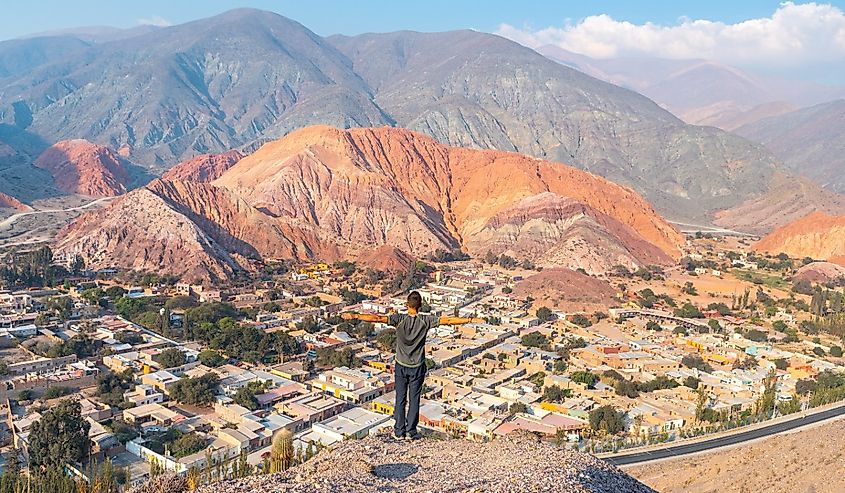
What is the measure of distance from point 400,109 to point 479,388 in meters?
144

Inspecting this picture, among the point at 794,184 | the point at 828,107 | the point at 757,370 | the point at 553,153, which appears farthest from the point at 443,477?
the point at 828,107

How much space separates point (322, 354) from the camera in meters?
34.2

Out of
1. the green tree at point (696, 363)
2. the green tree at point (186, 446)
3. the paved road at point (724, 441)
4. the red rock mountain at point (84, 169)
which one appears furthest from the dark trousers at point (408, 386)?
the red rock mountain at point (84, 169)

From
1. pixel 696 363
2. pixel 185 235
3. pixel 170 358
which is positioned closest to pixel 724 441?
pixel 696 363

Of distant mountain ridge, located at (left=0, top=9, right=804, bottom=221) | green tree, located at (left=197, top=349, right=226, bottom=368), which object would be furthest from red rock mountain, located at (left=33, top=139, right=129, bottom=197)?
green tree, located at (left=197, top=349, right=226, bottom=368)

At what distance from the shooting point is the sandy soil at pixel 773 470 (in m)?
16.4

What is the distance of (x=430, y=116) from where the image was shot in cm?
14412

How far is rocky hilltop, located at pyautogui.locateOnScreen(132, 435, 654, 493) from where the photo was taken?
308 inches

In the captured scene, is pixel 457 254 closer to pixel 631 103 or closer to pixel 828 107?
pixel 631 103

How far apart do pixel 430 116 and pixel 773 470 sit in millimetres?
131029

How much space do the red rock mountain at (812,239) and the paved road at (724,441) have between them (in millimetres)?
46318

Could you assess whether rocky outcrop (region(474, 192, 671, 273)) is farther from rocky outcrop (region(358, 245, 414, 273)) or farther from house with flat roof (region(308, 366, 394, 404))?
house with flat roof (region(308, 366, 394, 404))

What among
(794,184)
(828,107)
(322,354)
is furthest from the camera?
(828,107)

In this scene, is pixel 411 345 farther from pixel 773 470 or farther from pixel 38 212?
pixel 38 212
